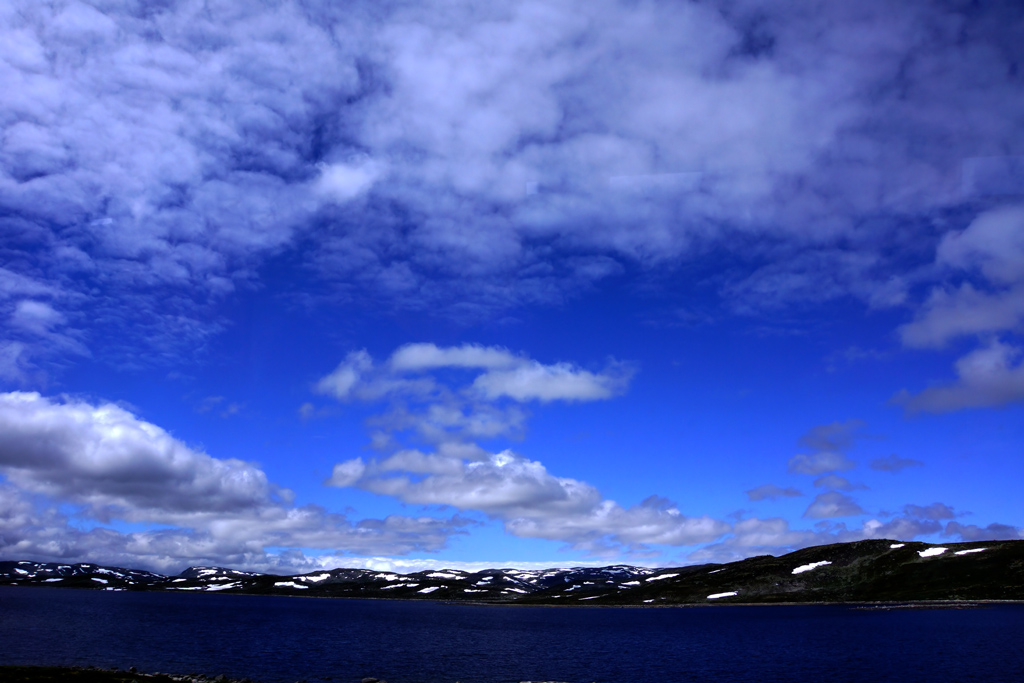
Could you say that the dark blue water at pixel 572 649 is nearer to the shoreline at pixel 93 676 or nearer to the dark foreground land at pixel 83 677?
the shoreline at pixel 93 676

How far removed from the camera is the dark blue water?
73312 millimetres

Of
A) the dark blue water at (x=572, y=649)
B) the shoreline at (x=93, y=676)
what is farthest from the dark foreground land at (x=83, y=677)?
the dark blue water at (x=572, y=649)

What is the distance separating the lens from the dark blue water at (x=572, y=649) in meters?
73.3

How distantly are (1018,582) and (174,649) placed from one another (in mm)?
212605

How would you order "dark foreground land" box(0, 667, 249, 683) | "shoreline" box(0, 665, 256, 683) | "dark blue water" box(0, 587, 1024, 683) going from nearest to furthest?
1. "dark foreground land" box(0, 667, 249, 683)
2. "shoreline" box(0, 665, 256, 683)
3. "dark blue water" box(0, 587, 1024, 683)

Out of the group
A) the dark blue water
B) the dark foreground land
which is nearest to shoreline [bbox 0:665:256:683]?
the dark foreground land

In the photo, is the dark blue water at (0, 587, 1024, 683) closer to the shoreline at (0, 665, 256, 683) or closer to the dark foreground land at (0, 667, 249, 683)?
the shoreline at (0, 665, 256, 683)

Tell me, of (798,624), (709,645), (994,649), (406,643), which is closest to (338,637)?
(406,643)

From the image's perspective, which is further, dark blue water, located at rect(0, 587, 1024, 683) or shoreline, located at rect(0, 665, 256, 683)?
dark blue water, located at rect(0, 587, 1024, 683)

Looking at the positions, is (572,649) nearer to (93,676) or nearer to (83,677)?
(93,676)

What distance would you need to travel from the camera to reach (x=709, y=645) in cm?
10344

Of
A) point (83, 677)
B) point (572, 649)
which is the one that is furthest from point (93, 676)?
point (572, 649)

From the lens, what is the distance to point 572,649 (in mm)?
103500

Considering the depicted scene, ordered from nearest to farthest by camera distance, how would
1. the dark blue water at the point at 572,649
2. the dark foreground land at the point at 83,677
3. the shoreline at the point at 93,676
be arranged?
the dark foreground land at the point at 83,677, the shoreline at the point at 93,676, the dark blue water at the point at 572,649
